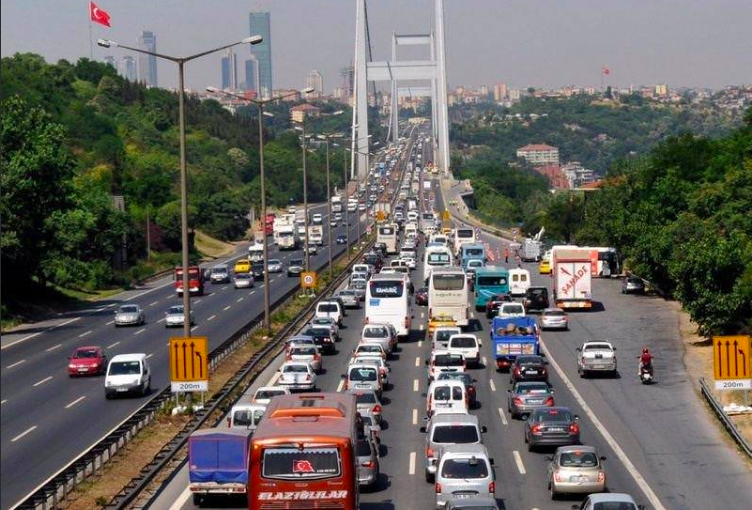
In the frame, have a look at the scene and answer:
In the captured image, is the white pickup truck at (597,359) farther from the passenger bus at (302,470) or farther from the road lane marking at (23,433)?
the passenger bus at (302,470)

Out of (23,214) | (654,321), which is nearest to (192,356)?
(654,321)

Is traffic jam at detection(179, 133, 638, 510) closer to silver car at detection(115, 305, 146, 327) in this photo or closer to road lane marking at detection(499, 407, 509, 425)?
road lane marking at detection(499, 407, 509, 425)

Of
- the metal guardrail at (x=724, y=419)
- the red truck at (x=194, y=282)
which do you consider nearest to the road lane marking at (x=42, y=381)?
the metal guardrail at (x=724, y=419)

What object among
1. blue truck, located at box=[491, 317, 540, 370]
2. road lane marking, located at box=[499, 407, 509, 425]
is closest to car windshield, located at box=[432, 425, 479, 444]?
road lane marking, located at box=[499, 407, 509, 425]

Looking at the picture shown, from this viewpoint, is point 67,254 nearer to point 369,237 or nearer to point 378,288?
point 378,288

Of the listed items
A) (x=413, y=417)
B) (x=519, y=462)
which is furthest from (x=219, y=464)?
(x=413, y=417)
